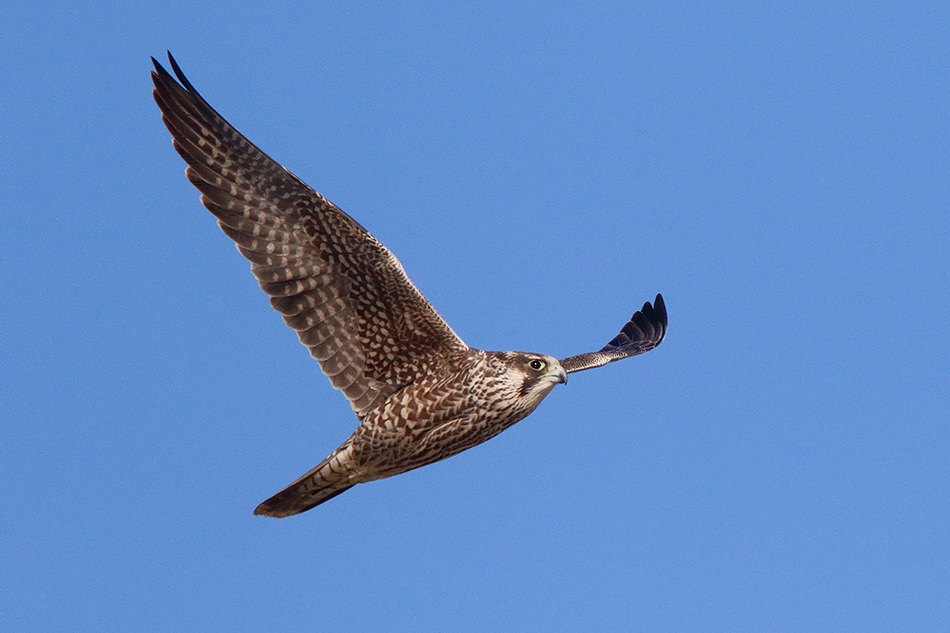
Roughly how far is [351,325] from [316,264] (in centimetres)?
61

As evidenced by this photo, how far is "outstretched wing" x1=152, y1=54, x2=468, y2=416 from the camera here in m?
10.5

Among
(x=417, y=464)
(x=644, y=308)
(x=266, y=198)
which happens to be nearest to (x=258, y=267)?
(x=266, y=198)

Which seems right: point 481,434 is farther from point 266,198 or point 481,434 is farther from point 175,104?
point 175,104

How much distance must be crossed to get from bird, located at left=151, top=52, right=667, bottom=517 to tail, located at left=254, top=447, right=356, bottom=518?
1 centimetres

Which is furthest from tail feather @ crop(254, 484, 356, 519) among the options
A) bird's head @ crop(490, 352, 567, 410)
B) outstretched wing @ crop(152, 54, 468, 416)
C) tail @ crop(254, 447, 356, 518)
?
bird's head @ crop(490, 352, 567, 410)

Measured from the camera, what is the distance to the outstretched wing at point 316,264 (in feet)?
34.3

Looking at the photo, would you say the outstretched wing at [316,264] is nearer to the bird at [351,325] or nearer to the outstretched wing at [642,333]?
the bird at [351,325]

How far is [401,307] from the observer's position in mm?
10773

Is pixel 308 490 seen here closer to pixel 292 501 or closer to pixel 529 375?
pixel 292 501

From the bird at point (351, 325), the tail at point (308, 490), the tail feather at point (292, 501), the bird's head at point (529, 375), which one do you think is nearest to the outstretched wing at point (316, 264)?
the bird at point (351, 325)

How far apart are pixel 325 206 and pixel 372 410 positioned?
1.77m

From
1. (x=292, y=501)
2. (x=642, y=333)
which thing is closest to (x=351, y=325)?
(x=292, y=501)

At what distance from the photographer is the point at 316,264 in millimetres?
10664

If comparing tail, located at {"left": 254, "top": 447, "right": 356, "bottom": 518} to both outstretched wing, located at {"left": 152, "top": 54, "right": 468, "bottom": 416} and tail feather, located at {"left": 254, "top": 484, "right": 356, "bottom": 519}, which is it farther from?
outstretched wing, located at {"left": 152, "top": 54, "right": 468, "bottom": 416}
